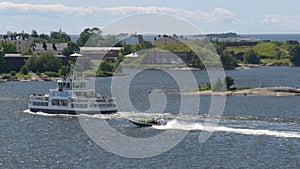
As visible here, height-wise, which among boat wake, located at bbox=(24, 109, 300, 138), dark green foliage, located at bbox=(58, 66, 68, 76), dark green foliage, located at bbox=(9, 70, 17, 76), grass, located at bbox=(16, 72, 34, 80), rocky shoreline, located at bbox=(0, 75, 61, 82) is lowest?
rocky shoreline, located at bbox=(0, 75, 61, 82)

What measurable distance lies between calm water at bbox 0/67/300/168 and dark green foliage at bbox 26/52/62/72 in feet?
206

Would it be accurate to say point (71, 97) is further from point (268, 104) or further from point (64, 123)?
point (268, 104)

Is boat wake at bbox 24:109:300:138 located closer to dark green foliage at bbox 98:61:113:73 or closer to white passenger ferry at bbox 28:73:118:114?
white passenger ferry at bbox 28:73:118:114

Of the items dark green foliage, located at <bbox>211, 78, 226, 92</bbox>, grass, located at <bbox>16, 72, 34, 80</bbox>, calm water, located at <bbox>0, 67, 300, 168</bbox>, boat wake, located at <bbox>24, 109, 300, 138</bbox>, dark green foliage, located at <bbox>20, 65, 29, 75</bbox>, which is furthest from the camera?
dark green foliage, located at <bbox>20, 65, 29, 75</bbox>

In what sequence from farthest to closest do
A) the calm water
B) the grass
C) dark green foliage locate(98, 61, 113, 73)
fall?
dark green foliage locate(98, 61, 113, 73) → the grass → the calm water

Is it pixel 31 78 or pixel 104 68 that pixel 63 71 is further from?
pixel 104 68

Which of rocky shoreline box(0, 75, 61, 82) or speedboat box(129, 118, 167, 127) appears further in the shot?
rocky shoreline box(0, 75, 61, 82)

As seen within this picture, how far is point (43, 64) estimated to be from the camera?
185 metres

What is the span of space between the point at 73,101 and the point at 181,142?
28.8 metres

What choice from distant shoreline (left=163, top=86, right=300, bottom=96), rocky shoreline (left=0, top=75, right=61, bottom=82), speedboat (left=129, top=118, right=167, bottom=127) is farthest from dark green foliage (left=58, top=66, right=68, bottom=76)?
speedboat (left=129, top=118, right=167, bottom=127)

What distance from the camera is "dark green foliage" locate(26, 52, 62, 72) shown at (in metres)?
184

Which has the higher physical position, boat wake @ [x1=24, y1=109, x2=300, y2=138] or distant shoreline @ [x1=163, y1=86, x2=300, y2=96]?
boat wake @ [x1=24, y1=109, x2=300, y2=138]

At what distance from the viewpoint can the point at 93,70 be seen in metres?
191

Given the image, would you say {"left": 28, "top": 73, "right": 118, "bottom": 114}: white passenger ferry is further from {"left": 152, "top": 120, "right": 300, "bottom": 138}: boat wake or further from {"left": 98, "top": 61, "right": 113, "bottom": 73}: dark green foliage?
{"left": 98, "top": 61, "right": 113, "bottom": 73}: dark green foliage
